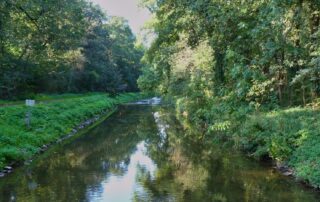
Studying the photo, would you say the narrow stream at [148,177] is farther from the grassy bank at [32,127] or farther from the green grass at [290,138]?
the grassy bank at [32,127]

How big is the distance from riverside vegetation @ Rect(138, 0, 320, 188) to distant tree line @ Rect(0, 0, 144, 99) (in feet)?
22.6

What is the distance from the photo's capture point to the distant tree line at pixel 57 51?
21438 mm

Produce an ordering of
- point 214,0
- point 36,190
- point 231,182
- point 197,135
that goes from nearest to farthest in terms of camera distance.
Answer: point 36,190, point 231,182, point 214,0, point 197,135

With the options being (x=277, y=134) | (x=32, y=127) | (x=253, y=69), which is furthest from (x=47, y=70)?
(x=277, y=134)

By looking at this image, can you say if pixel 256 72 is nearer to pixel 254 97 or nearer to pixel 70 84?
pixel 254 97

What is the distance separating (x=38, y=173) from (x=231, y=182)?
6.75 m

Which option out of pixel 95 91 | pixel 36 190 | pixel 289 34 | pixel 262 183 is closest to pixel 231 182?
pixel 262 183

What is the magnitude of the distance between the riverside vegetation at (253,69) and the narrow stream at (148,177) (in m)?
1.07

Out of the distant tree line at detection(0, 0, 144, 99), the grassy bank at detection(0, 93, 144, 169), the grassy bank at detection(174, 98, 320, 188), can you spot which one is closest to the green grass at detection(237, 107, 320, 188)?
the grassy bank at detection(174, 98, 320, 188)

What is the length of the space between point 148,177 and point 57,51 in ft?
70.6

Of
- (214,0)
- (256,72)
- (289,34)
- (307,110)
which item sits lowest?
(307,110)

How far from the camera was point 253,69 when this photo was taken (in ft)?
59.3

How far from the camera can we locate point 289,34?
17.4 metres

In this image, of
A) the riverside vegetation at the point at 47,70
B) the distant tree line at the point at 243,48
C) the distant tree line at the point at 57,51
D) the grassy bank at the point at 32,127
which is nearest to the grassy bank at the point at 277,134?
the distant tree line at the point at 243,48
